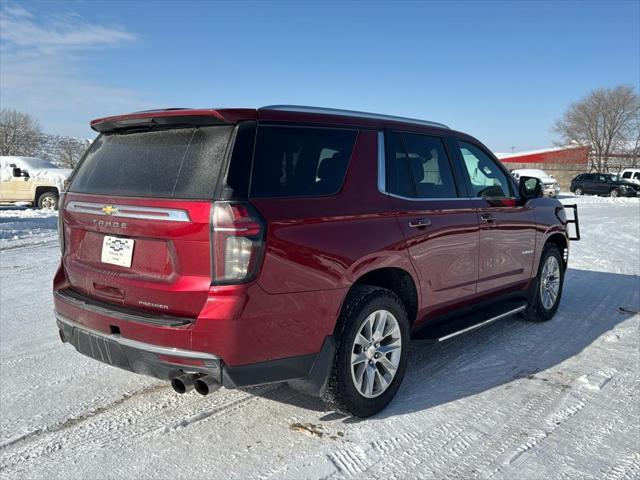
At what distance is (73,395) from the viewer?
3604 millimetres

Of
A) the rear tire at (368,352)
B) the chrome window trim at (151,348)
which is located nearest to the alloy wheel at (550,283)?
the rear tire at (368,352)

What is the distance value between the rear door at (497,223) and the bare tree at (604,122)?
55362 millimetres

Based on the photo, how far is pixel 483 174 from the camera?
479 centimetres

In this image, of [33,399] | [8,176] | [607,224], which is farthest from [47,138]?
[33,399]

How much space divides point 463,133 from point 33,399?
3.84 metres

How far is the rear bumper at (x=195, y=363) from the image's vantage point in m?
2.75

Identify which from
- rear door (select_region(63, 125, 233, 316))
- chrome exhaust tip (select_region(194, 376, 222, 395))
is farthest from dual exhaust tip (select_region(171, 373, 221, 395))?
rear door (select_region(63, 125, 233, 316))

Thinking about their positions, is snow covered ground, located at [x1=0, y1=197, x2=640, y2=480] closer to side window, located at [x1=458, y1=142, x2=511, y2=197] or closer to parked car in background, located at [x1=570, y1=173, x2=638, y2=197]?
side window, located at [x1=458, y1=142, x2=511, y2=197]

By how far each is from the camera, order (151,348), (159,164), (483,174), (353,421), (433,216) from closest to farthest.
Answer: (151,348) < (159,164) < (353,421) < (433,216) < (483,174)

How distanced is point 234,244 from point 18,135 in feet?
189

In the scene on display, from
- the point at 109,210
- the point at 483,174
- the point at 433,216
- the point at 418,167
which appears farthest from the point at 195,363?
the point at 483,174

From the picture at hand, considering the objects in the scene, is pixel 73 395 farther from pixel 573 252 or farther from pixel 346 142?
pixel 573 252

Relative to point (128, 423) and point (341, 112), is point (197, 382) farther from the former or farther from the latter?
point (341, 112)

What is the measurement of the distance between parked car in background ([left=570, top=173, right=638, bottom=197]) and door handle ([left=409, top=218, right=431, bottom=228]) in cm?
3467
